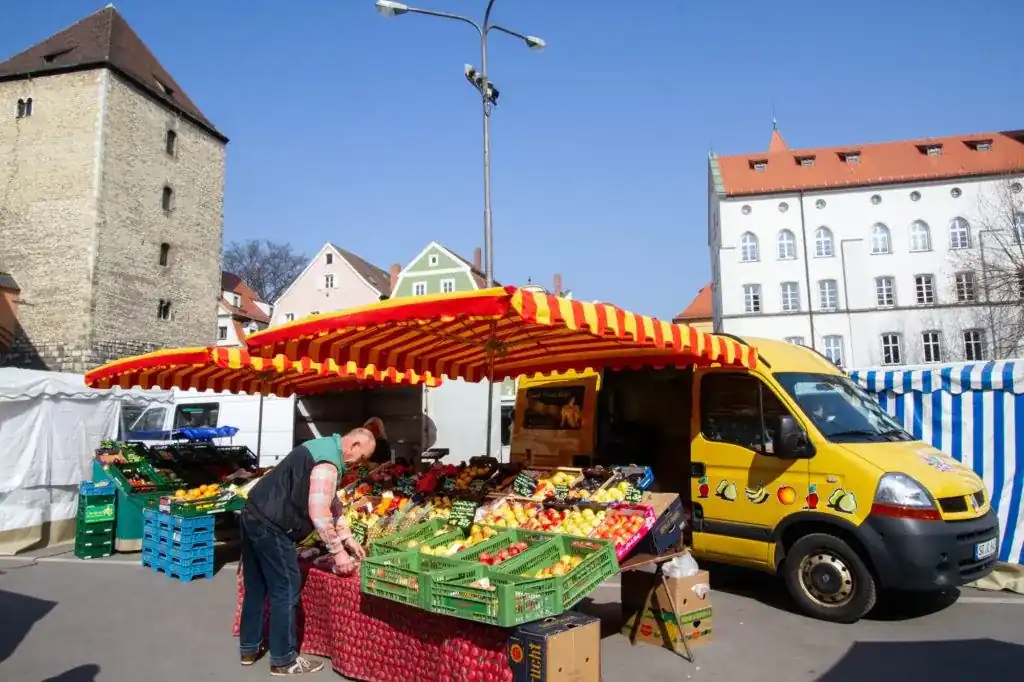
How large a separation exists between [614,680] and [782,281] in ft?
140

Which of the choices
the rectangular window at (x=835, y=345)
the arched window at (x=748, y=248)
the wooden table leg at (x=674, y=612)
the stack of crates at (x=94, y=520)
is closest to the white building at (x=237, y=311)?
the arched window at (x=748, y=248)

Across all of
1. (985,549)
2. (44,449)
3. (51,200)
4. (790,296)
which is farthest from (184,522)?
(790,296)

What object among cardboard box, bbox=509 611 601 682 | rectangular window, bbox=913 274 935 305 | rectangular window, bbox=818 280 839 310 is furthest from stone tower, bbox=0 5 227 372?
rectangular window, bbox=913 274 935 305

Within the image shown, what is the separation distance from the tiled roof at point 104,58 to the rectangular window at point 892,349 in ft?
140

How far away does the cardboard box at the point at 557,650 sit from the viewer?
3.62 m

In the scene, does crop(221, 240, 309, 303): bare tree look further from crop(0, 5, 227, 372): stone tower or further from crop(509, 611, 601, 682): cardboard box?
crop(509, 611, 601, 682): cardboard box

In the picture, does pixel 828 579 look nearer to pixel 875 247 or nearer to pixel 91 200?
pixel 91 200

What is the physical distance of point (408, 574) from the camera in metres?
4.19

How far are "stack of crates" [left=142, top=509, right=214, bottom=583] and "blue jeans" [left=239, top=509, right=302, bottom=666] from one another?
140 inches

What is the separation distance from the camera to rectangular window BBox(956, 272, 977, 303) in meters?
40.7

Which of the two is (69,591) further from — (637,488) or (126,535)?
(637,488)

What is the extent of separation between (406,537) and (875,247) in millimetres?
45105

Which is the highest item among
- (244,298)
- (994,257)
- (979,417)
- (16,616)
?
(244,298)

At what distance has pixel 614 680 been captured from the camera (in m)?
4.70
